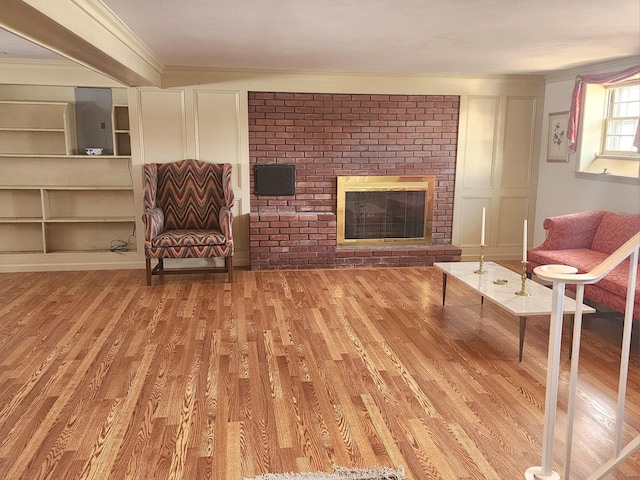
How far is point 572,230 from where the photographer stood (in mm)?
4688

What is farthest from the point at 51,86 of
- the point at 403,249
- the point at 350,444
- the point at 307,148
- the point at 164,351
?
the point at 350,444

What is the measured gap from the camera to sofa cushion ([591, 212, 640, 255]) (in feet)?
14.1

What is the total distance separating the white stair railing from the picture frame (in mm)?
4386

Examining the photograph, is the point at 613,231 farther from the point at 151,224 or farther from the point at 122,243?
the point at 122,243

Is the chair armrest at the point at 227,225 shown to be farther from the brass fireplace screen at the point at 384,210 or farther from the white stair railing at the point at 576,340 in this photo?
the white stair railing at the point at 576,340

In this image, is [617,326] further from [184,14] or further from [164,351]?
[184,14]

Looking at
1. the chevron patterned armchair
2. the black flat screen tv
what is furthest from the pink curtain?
the chevron patterned armchair

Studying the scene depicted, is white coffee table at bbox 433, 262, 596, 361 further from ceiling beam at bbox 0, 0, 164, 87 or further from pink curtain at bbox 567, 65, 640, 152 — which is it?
ceiling beam at bbox 0, 0, 164, 87

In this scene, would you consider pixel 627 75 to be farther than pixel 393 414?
Yes

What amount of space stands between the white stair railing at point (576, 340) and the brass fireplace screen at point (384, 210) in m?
4.29

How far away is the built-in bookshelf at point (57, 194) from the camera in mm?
5441

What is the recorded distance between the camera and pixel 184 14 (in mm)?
3184

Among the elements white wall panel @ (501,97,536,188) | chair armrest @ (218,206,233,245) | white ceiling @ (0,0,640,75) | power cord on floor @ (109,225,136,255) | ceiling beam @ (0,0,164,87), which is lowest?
power cord on floor @ (109,225,136,255)

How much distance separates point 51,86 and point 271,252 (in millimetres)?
2821
